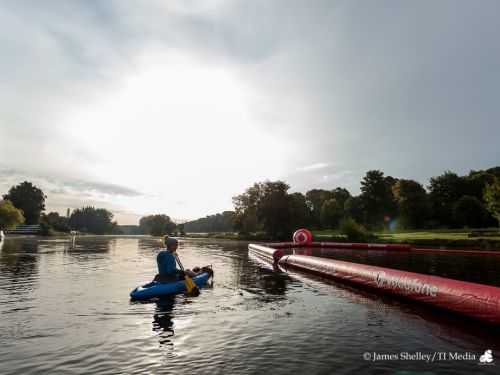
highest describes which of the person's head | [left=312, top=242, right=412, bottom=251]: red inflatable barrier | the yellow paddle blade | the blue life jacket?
the person's head

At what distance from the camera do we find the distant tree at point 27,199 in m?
168

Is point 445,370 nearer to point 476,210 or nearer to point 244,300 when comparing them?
point 244,300

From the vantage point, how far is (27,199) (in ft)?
554

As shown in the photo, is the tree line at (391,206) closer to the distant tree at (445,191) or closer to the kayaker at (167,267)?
the distant tree at (445,191)

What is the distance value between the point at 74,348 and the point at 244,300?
7196mm

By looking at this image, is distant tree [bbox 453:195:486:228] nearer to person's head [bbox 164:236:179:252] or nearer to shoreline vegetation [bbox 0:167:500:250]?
shoreline vegetation [bbox 0:167:500:250]

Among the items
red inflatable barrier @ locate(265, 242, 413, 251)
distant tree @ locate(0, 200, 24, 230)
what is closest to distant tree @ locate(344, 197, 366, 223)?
red inflatable barrier @ locate(265, 242, 413, 251)

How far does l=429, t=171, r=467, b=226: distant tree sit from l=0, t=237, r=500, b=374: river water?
9339cm

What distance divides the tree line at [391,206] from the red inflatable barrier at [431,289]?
249 feet

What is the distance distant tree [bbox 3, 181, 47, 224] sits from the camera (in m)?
168

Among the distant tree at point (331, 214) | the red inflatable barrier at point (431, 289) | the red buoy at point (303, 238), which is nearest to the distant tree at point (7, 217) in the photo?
the red buoy at point (303, 238)

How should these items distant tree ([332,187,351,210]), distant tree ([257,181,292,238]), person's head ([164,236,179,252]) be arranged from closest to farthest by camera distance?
1. person's head ([164,236,179,252])
2. distant tree ([257,181,292,238])
3. distant tree ([332,187,351,210])

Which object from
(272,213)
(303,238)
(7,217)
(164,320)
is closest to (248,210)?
(272,213)

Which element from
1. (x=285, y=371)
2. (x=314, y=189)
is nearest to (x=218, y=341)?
(x=285, y=371)
